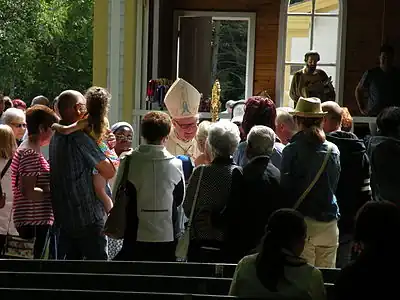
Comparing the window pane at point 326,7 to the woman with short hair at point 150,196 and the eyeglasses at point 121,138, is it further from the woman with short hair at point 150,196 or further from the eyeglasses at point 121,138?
the woman with short hair at point 150,196

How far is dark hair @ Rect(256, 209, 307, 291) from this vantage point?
3881 mm

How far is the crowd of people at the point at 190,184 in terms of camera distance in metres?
5.07

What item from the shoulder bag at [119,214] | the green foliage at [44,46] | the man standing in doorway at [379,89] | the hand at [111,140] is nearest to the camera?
the shoulder bag at [119,214]

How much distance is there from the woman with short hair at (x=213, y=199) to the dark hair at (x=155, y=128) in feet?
1.07

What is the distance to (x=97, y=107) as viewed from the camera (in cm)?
551

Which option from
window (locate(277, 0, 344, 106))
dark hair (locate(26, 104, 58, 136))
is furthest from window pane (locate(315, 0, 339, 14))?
dark hair (locate(26, 104, 58, 136))

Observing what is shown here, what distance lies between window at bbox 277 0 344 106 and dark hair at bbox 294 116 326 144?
6252 mm

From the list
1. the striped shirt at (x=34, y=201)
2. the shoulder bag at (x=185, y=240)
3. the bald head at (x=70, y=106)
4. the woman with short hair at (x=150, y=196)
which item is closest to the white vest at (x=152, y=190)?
the woman with short hair at (x=150, y=196)

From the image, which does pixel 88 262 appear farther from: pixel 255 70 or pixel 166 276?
pixel 255 70

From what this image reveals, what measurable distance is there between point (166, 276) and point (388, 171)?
6.77ft

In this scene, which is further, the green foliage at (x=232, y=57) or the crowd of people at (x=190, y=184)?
the green foliage at (x=232, y=57)

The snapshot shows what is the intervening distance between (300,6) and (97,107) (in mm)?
7059

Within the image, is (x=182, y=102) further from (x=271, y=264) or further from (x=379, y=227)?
(x=379, y=227)

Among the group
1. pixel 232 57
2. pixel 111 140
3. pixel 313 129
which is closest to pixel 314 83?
pixel 111 140
